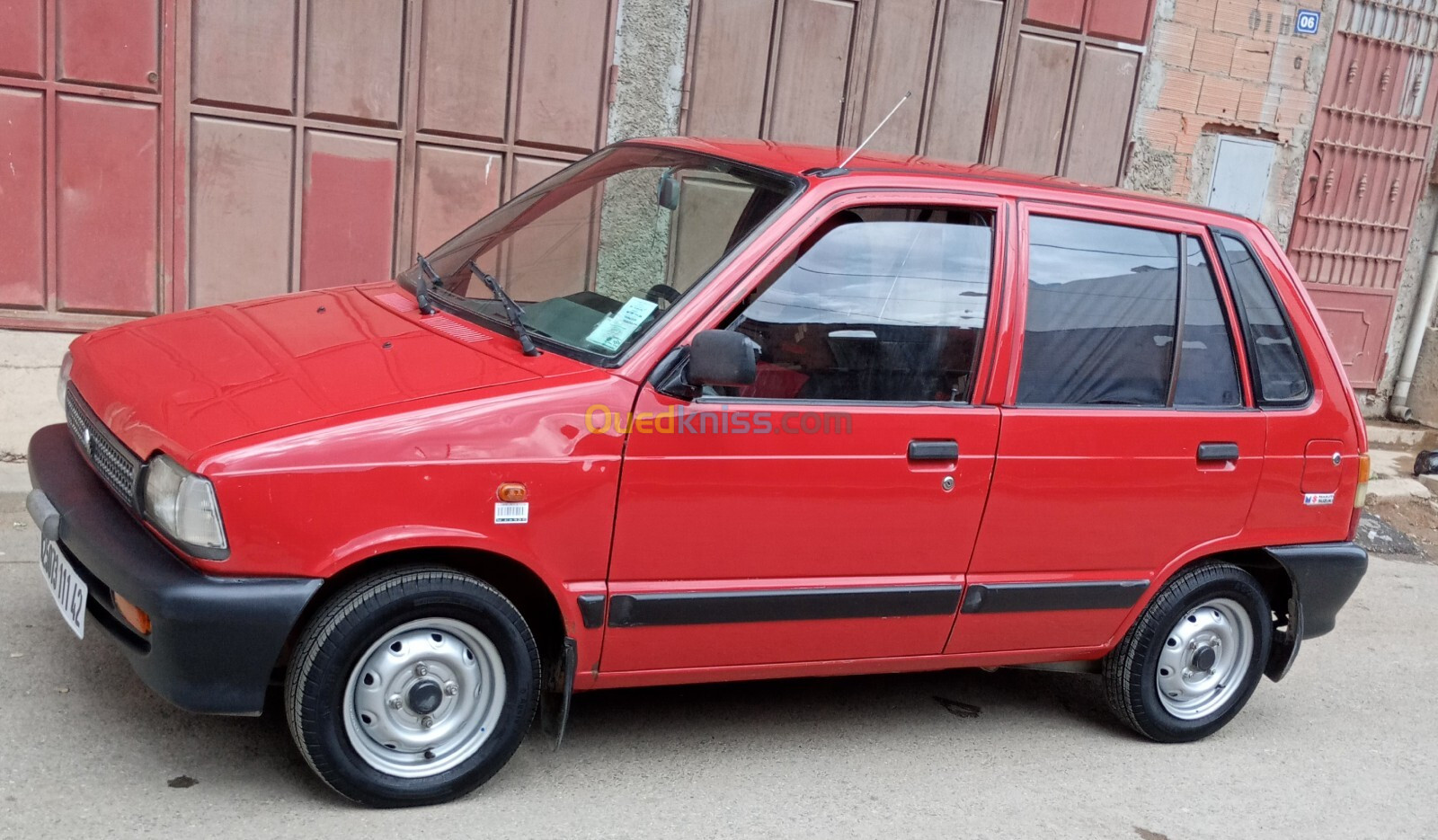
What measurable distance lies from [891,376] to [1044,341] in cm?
56

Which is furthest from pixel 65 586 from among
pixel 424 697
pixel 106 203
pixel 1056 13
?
pixel 1056 13

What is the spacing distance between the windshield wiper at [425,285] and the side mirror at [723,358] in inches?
40.4

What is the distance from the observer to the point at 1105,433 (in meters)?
4.07

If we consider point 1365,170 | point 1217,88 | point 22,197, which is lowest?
point 22,197

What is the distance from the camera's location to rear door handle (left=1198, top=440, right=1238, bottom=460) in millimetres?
4230

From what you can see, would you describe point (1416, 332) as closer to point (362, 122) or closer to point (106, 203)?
point (362, 122)

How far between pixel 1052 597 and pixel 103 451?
286 cm

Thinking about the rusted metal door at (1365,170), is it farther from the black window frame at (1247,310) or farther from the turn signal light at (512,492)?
the turn signal light at (512,492)

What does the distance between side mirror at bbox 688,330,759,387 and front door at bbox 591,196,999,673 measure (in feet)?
0.49

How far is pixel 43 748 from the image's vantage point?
11.6 ft

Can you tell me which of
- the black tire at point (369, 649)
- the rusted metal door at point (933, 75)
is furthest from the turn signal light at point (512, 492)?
the rusted metal door at point (933, 75)

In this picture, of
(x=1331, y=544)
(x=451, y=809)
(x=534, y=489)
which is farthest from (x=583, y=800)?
(x=1331, y=544)

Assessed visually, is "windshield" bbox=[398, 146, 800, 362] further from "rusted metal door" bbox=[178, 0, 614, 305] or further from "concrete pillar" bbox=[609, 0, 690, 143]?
"concrete pillar" bbox=[609, 0, 690, 143]

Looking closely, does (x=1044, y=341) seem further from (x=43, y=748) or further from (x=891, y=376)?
(x=43, y=748)
